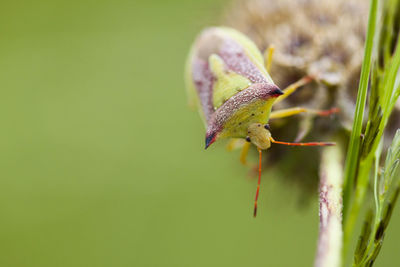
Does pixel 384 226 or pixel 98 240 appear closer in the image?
pixel 384 226

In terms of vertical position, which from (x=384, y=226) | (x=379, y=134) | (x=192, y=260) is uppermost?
(x=379, y=134)

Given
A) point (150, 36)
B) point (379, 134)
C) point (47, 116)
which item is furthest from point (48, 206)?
point (379, 134)

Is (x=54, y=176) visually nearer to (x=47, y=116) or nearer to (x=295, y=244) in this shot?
(x=47, y=116)

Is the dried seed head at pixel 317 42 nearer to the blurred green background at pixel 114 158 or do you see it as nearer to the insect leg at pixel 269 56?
the insect leg at pixel 269 56

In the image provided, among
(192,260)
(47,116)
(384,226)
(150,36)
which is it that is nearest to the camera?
(384,226)

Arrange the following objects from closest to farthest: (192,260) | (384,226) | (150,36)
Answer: (384,226), (192,260), (150,36)

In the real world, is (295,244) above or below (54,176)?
below

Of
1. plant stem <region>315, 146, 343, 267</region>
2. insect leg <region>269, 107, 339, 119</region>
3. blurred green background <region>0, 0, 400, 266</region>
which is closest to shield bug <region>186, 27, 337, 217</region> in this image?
insect leg <region>269, 107, 339, 119</region>

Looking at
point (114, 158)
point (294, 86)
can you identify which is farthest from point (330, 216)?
point (114, 158)
